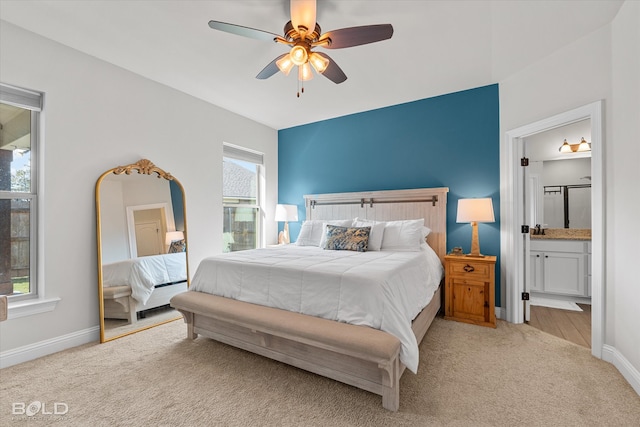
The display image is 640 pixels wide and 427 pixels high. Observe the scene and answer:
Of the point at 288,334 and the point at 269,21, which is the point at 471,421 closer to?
the point at 288,334

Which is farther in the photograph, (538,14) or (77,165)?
(77,165)

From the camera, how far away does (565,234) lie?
4.12 m

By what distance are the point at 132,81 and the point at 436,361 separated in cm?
400

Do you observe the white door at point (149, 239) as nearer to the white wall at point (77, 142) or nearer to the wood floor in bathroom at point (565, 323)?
the white wall at point (77, 142)

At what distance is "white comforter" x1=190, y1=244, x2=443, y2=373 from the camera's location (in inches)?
73.0

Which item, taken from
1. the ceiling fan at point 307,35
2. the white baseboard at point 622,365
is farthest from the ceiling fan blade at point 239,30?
the white baseboard at point 622,365

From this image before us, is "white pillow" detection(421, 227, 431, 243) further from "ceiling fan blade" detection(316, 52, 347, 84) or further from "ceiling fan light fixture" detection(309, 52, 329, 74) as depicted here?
"ceiling fan light fixture" detection(309, 52, 329, 74)

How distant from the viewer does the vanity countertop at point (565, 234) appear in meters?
3.94

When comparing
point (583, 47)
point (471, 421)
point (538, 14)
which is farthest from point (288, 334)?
point (583, 47)

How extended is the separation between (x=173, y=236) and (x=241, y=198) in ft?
4.59

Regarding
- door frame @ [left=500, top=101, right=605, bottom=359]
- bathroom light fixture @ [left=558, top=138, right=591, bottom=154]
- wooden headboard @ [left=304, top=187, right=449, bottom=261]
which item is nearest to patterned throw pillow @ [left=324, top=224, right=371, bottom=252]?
wooden headboard @ [left=304, top=187, right=449, bottom=261]

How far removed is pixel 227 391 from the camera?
1.95 metres

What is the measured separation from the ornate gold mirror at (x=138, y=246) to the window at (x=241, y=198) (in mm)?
860

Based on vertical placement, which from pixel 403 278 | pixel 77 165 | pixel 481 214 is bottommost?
pixel 403 278
